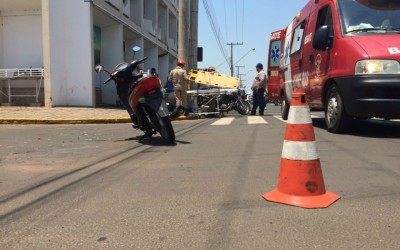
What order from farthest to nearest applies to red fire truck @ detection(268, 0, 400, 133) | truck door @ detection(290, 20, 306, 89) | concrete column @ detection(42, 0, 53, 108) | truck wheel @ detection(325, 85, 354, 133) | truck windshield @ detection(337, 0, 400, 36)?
concrete column @ detection(42, 0, 53, 108)
truck door @ detection(290, 20, 306, 89)
truck wheel @ detection(325, 85, 354, 133)
truck windshield @ detection(337, 0, 400, 36)
red fire truck @ detection(268, 0, 400, 133)

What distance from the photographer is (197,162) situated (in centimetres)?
568

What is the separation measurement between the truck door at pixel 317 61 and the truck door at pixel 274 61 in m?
5.33

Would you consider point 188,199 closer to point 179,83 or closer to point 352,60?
point 352,60

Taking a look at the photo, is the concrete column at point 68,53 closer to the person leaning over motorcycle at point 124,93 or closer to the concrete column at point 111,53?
the concrete column at point 111,53

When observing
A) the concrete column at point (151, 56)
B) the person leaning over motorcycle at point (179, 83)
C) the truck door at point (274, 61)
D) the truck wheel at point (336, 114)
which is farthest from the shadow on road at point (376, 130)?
the concrete column at point (151, 56)

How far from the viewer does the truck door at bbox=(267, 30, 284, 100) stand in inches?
580

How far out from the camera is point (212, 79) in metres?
15.9

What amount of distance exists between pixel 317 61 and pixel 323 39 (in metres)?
0.82

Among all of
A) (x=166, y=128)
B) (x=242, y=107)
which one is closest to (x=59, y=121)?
(x=166, y=128)

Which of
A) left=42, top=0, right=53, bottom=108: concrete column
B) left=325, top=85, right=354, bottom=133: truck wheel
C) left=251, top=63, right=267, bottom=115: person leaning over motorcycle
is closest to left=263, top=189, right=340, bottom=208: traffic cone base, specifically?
left=325, top=85, right=354, bottom=133: truck wheel

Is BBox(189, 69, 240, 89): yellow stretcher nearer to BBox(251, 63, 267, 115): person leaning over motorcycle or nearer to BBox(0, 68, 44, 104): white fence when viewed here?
BBox(251, 63, 267, 115): person leaning over motorcycle

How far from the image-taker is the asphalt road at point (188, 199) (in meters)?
3.01

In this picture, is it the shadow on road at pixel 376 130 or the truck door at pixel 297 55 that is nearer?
the shadow on road at pixel 376 130

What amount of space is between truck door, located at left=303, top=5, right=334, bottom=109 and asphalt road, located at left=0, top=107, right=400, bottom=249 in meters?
1.59
